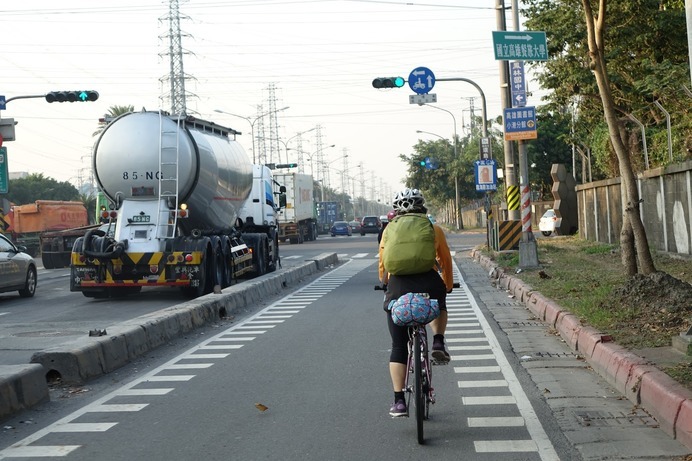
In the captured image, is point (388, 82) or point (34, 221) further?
point (34, 221)

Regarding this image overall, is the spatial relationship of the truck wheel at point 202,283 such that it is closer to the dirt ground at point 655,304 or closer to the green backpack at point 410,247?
the dirt ground at point 655,304

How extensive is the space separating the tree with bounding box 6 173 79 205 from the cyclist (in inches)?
3041

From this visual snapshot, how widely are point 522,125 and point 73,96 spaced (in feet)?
49.5

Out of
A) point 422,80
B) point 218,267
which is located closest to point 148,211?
point 218,267

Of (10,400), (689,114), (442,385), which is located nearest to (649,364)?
(442,385)

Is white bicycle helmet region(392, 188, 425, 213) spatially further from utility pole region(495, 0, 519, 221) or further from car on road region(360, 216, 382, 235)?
car on road region(360, 216, 382, 235)

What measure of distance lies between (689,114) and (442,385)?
75.6 ft

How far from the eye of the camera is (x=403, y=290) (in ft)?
23.6

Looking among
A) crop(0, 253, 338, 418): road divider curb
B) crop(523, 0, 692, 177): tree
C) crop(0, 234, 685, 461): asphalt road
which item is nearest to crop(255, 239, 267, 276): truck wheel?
crop(0, 253, 338, 418): road divider curb

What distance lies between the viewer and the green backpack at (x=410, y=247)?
716cm

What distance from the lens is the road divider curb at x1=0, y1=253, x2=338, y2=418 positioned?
838 centimetres

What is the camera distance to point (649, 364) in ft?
27.5

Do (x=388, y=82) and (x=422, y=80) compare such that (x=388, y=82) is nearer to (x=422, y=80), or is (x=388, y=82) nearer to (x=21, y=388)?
(x=422, y=80)

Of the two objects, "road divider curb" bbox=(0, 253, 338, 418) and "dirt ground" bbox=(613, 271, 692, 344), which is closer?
"road divider curb" bbox=(0, 253, 338, 418)
